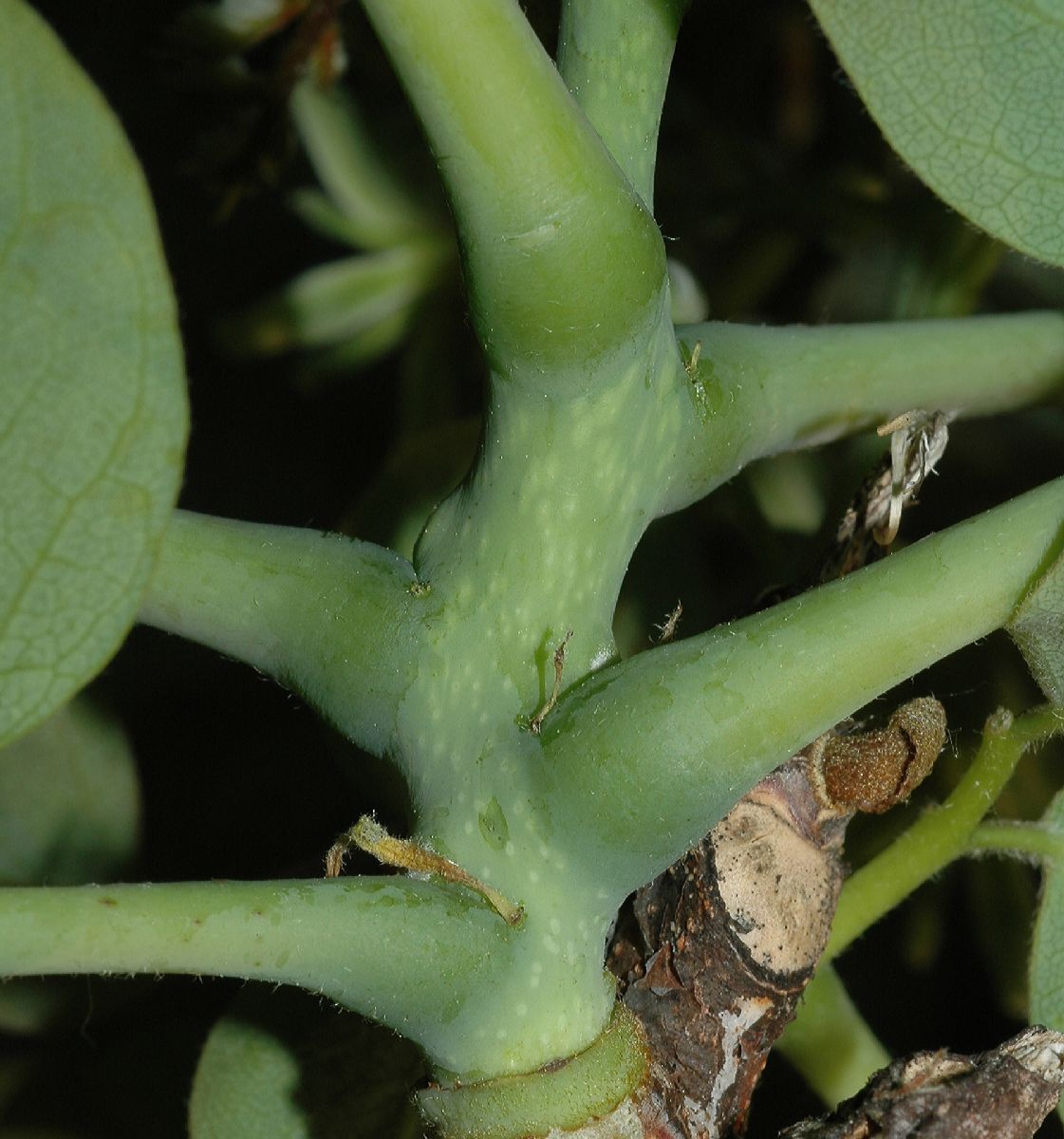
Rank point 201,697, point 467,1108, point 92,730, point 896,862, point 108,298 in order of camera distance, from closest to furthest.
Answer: point 108,298, point 467,1108, point 896,862, point 92,730, point 201,697

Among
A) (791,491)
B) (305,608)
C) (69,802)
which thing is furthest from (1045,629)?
(69,802)

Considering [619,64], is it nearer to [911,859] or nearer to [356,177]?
[911,859]

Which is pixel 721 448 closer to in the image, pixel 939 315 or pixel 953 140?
pixel 953 140

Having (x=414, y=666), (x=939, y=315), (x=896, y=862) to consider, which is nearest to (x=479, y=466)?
(x=414, y=666)

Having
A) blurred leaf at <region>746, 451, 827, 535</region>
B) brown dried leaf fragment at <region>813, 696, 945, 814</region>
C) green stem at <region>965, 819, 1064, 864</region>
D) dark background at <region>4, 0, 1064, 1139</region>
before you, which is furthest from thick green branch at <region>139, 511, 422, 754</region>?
blurred leaf at <region>746, 451, 827, 535</region>

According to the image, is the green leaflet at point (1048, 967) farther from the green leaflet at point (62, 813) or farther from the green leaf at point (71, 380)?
the green leaflet at point (62, 813)

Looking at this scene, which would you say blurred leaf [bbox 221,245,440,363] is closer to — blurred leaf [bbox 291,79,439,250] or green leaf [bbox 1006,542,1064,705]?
blurred leaf [bbox 291,79,439,250]
